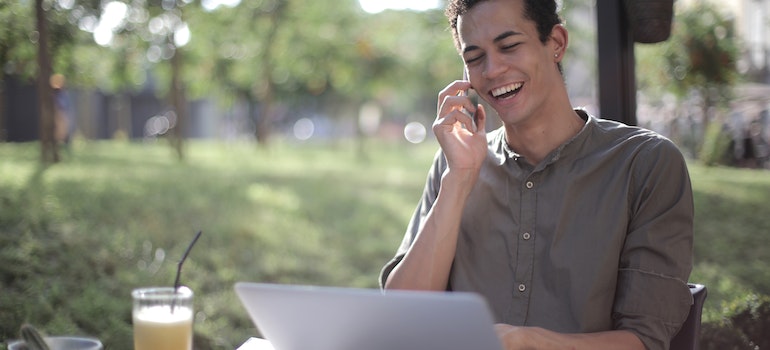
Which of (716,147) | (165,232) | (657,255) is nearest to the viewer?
(657,255)

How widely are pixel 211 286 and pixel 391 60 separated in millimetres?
5078

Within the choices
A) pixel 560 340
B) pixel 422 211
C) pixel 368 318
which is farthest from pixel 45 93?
pixel 368 318

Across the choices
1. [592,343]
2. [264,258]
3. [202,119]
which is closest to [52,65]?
[264,258]

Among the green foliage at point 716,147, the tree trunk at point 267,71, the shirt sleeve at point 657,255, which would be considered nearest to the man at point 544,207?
the shirt sleeve at point 657,255

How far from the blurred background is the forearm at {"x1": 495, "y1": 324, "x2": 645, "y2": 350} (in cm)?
143

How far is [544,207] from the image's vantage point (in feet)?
5.74

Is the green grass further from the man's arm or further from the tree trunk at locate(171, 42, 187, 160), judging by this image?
the man's arm

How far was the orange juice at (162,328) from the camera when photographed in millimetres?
1221

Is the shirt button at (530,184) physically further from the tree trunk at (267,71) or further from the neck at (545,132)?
the tree trunk at (267,71)

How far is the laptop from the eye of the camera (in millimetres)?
957

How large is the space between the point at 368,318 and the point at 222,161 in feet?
21.2

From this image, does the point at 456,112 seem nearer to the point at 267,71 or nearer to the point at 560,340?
the point at 560,340

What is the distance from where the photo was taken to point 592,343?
4.91 ft

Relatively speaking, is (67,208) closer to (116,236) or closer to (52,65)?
(116,236)
